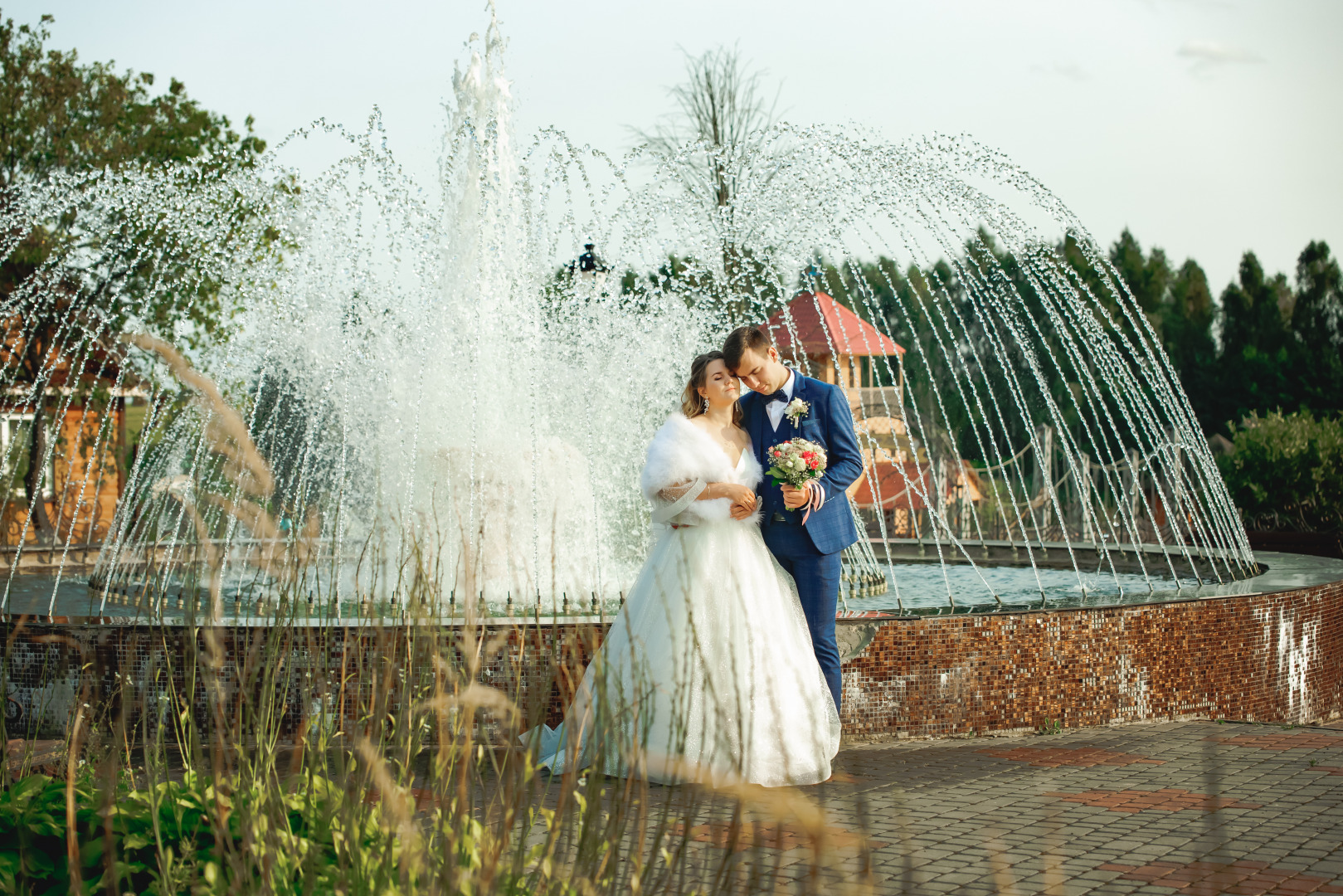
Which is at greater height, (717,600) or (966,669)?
(717,600)

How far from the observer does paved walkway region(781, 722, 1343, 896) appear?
3.61m

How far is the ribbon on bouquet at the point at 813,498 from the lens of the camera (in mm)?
4898

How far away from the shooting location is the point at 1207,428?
36.4 meters

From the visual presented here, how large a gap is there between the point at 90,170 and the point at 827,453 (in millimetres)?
18283

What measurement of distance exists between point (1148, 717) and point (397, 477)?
568 cm

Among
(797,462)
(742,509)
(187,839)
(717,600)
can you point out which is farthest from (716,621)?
(187,839)

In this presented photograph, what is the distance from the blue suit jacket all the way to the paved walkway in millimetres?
949

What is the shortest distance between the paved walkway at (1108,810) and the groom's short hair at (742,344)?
5.69 ft

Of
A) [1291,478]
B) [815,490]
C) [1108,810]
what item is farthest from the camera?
[1291,478]

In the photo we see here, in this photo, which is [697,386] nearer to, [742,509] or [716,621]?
[742,509]

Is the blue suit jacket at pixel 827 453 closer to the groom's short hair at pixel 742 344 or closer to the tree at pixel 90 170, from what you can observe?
the groom's short hair at pixel 742 344

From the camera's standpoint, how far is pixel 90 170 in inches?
767

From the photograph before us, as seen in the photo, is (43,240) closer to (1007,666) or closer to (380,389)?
(380,389)

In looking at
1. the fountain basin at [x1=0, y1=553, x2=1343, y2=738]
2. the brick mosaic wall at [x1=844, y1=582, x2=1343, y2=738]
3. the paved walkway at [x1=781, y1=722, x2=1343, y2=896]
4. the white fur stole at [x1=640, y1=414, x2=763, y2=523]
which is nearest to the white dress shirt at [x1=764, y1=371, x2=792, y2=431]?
the white fur stole at [x1=640, y1=414, x2=763, y2=523]
